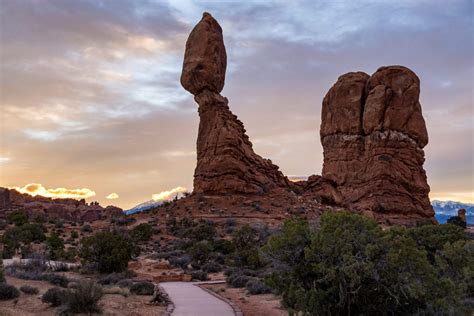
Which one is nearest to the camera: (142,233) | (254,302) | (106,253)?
(254,302)

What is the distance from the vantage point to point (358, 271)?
961cm

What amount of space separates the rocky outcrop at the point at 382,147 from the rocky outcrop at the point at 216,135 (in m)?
8.45

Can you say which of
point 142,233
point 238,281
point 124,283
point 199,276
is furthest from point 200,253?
point 142,233

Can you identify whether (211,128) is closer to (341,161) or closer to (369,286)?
(341,161)

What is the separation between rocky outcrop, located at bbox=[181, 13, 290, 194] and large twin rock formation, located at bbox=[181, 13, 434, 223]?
110mm

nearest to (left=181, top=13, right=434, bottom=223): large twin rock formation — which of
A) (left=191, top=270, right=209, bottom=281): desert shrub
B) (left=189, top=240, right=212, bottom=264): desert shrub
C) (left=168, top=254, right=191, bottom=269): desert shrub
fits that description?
(left=189, top=240, right=212, bottom=264): desert shrub

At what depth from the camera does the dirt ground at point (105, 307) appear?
12.8 m

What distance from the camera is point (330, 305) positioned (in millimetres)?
10031

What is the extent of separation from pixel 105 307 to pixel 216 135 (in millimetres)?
42801

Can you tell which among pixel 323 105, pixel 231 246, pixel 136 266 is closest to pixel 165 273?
pixel 136 266

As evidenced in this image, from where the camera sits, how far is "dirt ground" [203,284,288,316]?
1442 cm

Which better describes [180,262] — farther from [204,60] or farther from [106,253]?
[204,60]

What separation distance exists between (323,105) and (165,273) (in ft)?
144

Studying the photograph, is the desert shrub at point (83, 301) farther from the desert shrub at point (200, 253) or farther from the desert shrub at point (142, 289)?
the desert shrub at point (200, 253)
